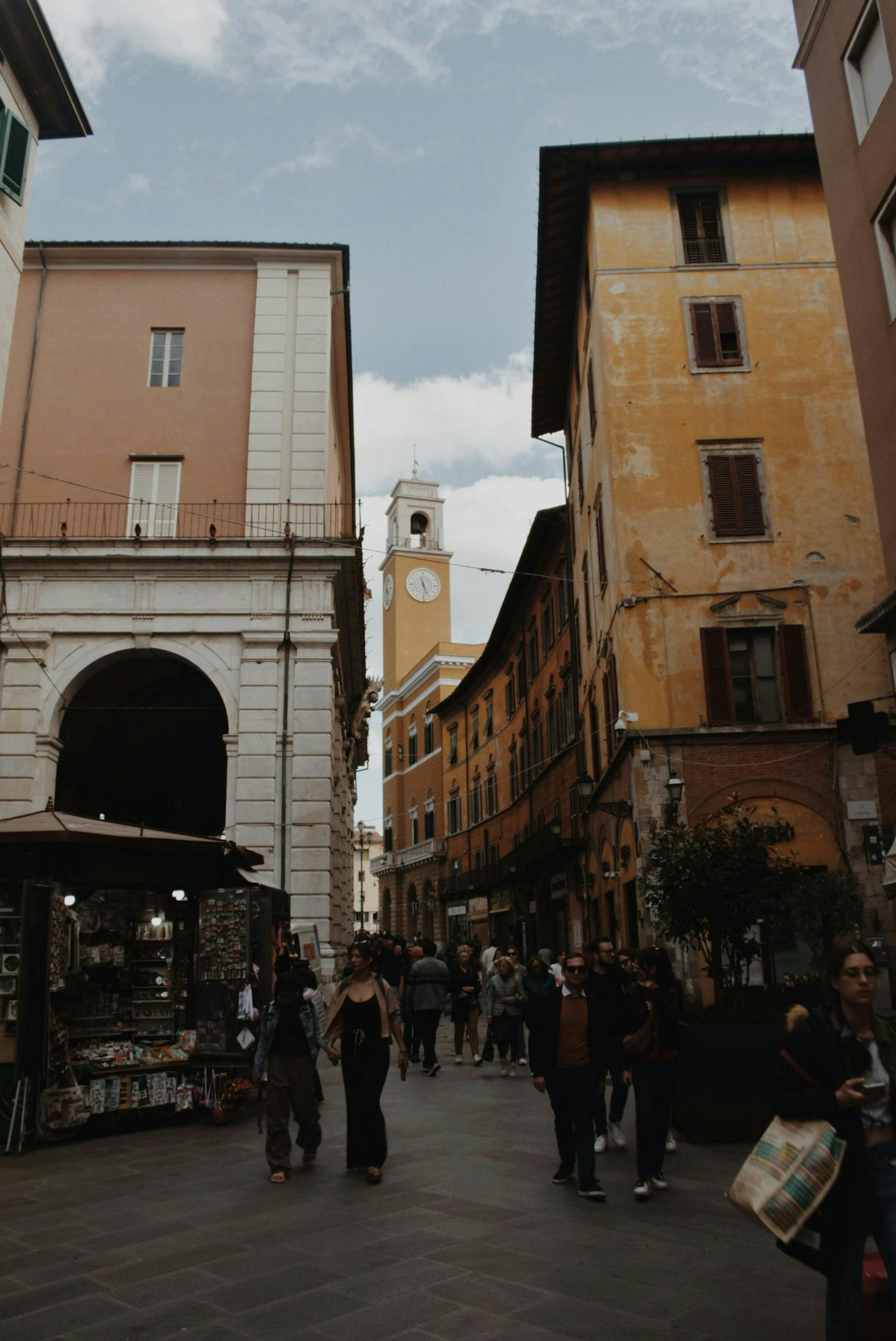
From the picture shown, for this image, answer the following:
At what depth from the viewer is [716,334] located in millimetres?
20688

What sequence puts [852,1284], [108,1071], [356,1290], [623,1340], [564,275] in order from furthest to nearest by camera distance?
Answer: [564,275], [108,1071], [356,1290], [623,1340], [852,1284]

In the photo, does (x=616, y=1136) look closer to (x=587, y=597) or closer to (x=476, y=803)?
(x=587, y=597)

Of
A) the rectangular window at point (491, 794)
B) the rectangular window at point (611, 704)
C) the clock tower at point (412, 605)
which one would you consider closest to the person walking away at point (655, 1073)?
the rectangular window at point (611, 704)

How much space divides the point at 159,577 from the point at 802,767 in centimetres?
1138

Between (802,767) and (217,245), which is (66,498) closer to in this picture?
(217,245)

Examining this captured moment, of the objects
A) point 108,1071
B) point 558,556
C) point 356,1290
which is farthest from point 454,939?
point 356,1290

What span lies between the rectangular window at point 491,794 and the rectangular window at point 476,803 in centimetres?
97

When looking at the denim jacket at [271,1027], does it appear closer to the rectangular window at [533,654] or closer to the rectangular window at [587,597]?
the rectangular window at [587,597]

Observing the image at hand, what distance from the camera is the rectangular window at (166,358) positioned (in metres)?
20.3

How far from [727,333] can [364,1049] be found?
55.5 feet

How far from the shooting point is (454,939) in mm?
45688

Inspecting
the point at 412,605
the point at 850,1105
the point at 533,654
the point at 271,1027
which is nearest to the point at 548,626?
the point at 533,654

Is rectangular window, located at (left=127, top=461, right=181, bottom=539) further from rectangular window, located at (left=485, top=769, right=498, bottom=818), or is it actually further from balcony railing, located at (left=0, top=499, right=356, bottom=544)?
rectangular window, located at (left=485, top=769, right=498, bottom=818)

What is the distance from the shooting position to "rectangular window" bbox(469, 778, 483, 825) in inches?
1737
